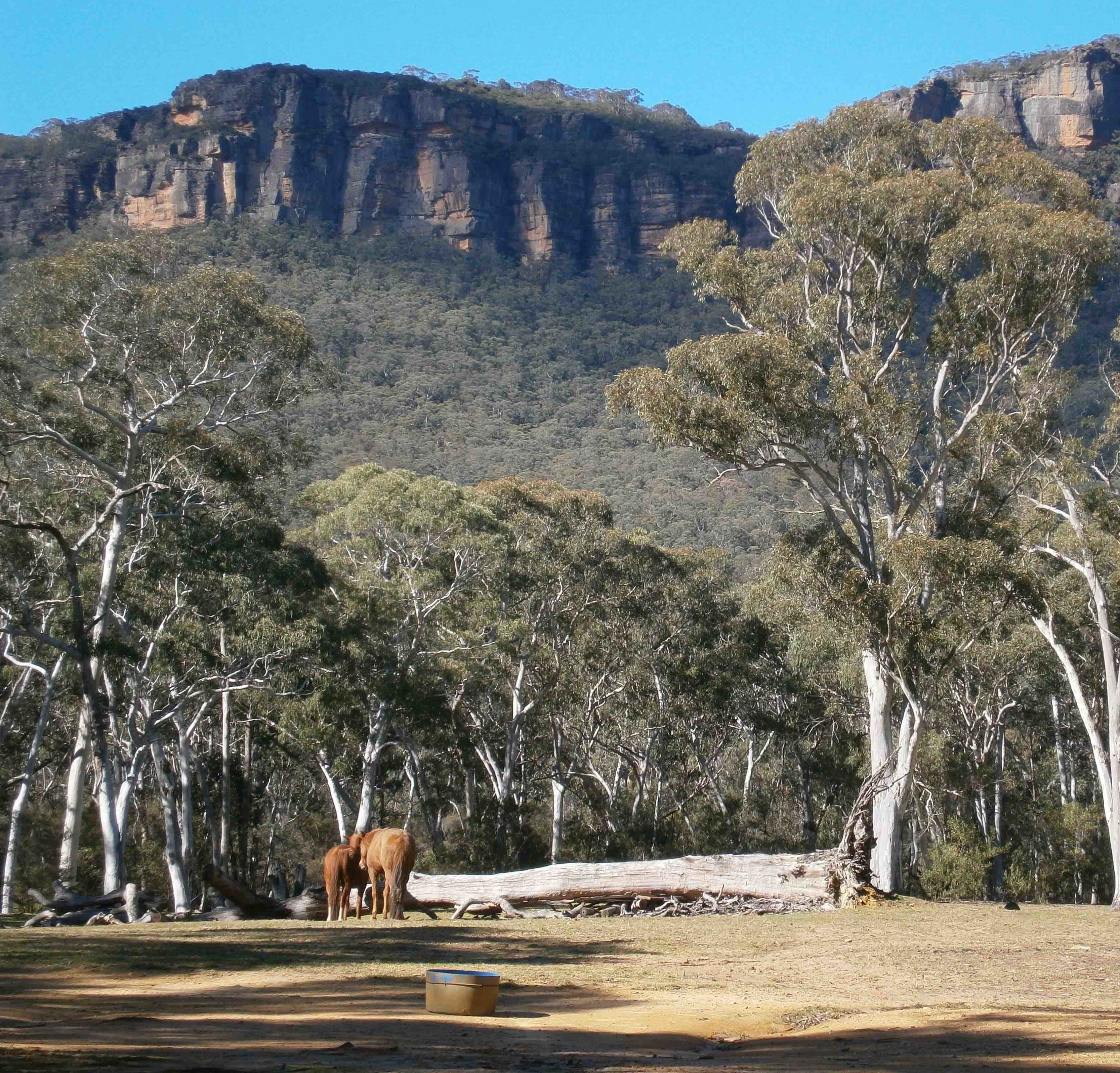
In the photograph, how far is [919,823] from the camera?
36.0m

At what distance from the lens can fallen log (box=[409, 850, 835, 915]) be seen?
16.2 m

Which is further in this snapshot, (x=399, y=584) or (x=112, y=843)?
(x=399, y=584)

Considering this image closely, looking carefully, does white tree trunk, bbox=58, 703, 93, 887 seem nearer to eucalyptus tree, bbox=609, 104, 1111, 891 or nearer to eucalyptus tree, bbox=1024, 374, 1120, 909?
eucalyptus tree, bbox=609, 104, 1111, 891

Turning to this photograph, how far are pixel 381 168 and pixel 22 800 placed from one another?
99065 millimetres

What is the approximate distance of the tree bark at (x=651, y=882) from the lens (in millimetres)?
16156

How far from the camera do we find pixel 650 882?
16531 mm

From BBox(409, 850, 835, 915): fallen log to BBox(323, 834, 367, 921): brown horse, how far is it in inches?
33.5

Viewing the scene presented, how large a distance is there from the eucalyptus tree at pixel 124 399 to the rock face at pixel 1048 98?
98.2 metres

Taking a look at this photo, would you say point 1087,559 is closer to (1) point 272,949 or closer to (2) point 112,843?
(1) point 272,949

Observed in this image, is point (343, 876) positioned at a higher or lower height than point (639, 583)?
lower

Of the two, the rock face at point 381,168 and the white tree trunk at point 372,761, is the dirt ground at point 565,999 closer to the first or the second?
the white tree trunk at point 372,761

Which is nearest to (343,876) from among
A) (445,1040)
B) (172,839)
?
(172,839)

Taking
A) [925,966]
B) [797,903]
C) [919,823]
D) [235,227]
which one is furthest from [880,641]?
[235,227]

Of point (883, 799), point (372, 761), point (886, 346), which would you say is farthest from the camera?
point (372, 761)
